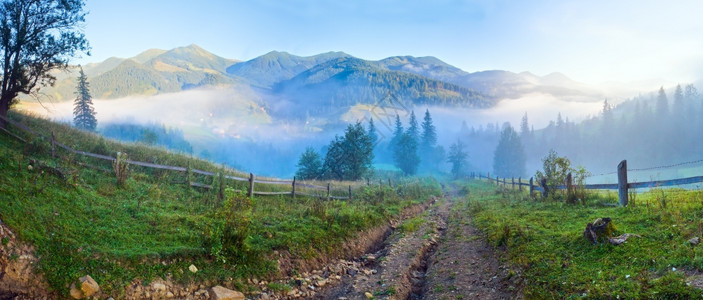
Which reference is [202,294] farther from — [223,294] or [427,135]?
[427,135]

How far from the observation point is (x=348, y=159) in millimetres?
45250

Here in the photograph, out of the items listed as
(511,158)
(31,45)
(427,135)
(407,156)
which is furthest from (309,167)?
(511,158)

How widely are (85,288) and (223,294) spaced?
2405 mm

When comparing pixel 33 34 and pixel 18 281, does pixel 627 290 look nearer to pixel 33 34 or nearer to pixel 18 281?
pixel 18 281

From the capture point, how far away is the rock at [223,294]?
709cm

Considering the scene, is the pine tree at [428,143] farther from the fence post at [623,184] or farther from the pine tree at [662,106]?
the fence post at [623,184]

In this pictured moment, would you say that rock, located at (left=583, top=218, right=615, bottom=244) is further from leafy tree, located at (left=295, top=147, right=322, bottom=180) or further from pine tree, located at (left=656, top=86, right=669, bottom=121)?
pine tree, located at (left=656, top=86, right=669, bottom=121)

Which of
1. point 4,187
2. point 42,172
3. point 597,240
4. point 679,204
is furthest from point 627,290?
point 42,172

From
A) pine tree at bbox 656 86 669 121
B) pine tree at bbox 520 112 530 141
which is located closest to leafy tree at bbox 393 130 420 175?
pine tree at bbox 520 112 530 141

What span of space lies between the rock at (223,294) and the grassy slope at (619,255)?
5.84m

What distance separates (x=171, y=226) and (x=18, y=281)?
149 inches

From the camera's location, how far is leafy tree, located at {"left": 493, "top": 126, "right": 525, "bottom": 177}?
9844cm

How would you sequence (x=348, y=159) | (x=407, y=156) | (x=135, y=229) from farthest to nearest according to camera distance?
(x=407, y=156), (x=348, y=159), (x=135, y=229)

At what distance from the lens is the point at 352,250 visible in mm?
12000
